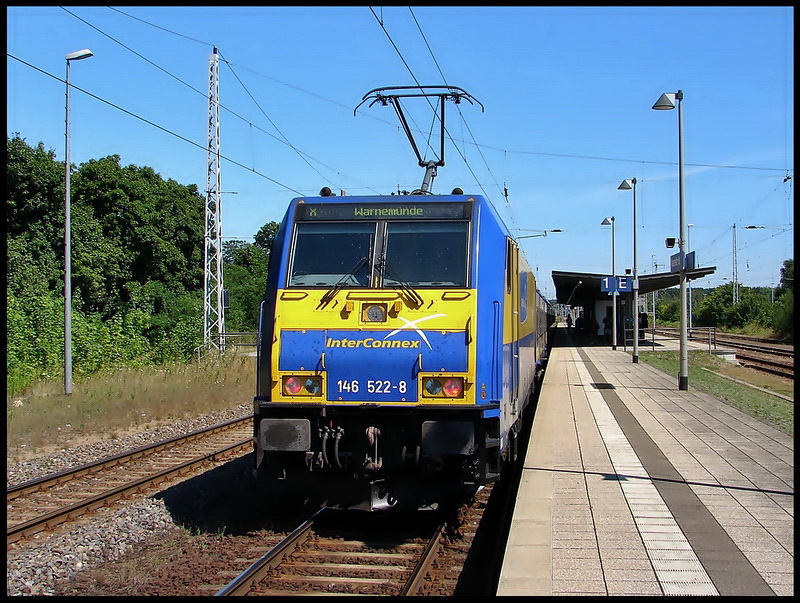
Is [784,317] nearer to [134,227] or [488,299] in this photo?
[134,227]

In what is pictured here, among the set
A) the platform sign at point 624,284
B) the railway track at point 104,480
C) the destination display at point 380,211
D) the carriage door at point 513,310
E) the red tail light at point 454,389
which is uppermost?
the platform sign at point 624,284

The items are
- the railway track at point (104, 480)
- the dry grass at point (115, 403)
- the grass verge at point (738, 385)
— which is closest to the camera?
the railway track at point (104, 480)

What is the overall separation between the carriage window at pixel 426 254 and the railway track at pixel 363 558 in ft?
8.28

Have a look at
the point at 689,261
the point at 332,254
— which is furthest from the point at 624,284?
the point at 332,254

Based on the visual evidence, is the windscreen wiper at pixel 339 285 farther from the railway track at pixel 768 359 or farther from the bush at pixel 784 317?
the bush at pixel 784 317

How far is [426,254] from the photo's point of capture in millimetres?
7680

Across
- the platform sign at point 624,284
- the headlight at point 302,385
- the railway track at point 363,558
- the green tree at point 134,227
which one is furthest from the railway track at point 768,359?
the green tree at point 134,227

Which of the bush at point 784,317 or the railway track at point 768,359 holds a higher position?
the bush at point 784,317

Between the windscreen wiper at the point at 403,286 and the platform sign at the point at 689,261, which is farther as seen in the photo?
the platform sign at the point at 689,261

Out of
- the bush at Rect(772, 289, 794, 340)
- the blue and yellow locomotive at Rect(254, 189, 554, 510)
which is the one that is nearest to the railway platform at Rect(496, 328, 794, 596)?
the blue and yellow locomotive at Rect(254, 189, 554, 510)

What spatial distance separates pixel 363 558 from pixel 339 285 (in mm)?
2610

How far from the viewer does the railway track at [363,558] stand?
246 inches

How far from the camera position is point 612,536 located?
21.5 feet

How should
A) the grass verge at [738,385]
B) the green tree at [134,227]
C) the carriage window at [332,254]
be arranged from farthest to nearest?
1. the green tree at [134,227]
2. the grass verge at [738,385]
3. the carriage window at [332,254]
